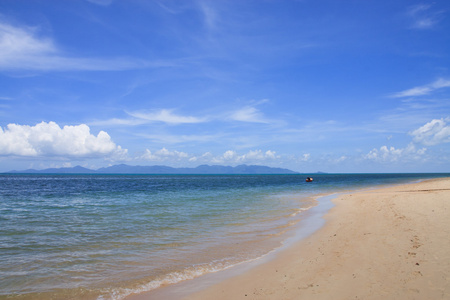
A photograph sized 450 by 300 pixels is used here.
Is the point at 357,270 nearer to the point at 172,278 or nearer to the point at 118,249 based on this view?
the point at 172,278

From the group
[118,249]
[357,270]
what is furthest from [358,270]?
[118,249]

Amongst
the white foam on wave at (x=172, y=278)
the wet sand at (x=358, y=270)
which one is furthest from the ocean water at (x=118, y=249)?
the wet sand at (x=358, y=270)

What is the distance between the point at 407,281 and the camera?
20.9ft

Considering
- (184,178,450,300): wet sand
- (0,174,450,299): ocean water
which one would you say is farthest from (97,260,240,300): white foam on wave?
(184,178,450,300): wet sand

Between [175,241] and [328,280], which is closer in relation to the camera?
[328,280]

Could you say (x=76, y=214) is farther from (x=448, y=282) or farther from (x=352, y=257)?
(x=448, y=282)

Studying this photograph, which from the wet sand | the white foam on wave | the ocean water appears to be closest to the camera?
the wet sand

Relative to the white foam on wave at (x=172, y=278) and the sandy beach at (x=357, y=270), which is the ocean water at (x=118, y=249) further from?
the sandy beach at (x=357, y=270)

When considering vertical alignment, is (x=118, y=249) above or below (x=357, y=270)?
below

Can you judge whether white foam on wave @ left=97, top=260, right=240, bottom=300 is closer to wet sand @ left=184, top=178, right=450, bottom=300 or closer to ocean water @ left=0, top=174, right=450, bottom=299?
ocean water @ left=0, top=174, right=450, bottom=299

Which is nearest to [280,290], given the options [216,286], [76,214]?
[216,286]

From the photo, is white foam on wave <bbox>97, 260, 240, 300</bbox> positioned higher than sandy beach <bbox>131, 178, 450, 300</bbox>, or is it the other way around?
sandy beach <bbox>131, 178, 450, 300</bbox>

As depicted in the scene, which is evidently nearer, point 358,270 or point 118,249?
point 358,270

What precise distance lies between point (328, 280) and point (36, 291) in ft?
24.7
